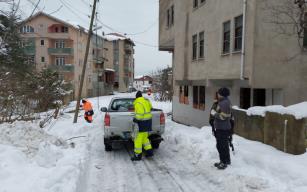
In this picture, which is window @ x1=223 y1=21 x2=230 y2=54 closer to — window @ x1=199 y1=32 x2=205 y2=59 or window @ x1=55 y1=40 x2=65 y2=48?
window @ x1=199 y1=32 x2=205 y2=59

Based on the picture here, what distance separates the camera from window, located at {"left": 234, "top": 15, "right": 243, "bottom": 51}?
11.7m

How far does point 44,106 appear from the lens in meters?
14.6

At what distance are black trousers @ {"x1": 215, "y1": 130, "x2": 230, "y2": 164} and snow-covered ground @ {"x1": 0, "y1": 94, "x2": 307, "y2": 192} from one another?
0.29 metres

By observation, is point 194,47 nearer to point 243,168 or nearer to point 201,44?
point 201,44

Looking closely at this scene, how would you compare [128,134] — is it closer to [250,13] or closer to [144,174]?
[144,174]

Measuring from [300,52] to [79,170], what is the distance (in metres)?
8.51

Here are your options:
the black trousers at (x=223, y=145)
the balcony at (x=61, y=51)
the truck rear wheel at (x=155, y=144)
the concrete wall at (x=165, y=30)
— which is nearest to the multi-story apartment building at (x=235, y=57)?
the concrete wall at (x=165, y=30)

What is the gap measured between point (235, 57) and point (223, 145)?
5594mm

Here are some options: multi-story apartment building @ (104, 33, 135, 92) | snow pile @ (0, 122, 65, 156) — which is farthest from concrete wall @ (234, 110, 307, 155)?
multi-story apartment building @ (104, 33, 135, 92)

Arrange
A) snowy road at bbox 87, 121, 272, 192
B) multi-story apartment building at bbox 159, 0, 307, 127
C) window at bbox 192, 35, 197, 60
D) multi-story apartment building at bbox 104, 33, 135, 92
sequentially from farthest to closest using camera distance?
multi-story apartment building at bbox 104, 33, 135, 92 < window at bbox 192, 35, 197, 60 < multi-story apartment building at bbox 159, 0, 307, 127 < snowy road at bbox 87, 121, 272, 192

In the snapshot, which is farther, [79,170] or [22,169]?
[79,170]

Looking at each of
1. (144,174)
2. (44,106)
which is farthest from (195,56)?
(144,174)

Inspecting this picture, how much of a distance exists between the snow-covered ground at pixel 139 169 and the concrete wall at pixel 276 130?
253mm

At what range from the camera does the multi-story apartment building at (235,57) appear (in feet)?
34.5
